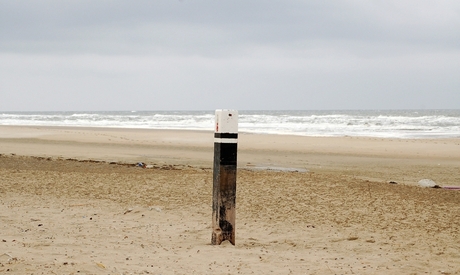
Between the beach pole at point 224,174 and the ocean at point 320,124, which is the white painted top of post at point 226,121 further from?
the ocean at point 320,124

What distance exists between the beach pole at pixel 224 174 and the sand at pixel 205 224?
→ 0.22 metres

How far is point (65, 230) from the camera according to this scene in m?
6.70

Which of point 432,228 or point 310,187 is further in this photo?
point 310,187

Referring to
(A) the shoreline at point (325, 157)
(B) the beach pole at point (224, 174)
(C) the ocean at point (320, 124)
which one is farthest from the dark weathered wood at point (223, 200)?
(C) the ocean at point (320, 124)

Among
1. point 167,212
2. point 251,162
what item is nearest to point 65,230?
point 167,212

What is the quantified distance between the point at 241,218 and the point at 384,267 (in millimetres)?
2626

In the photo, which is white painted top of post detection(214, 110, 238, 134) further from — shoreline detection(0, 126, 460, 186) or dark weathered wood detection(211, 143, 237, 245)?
shoreline detection(0, 126, 460, 186)

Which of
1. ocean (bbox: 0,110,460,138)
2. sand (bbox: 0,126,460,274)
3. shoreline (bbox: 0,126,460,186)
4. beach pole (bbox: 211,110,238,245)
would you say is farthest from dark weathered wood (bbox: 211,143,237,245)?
ocean (bbox: 0,110,460,138)

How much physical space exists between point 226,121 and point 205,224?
6.53ft

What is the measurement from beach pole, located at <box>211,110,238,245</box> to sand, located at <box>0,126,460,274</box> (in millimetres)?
216

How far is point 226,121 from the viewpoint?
19.4 ft

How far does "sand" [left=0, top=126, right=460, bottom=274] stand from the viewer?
5340 millimetres

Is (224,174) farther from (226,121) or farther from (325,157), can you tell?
(325,157)

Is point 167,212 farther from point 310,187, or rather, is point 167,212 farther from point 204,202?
point 310,187
